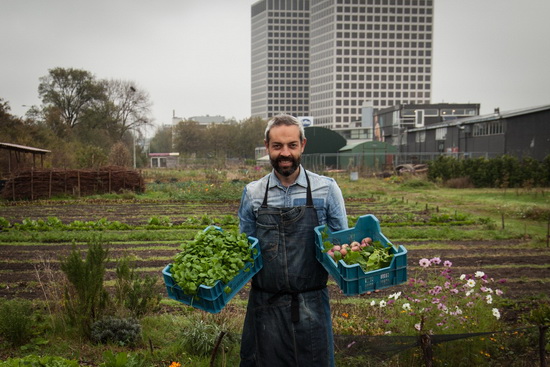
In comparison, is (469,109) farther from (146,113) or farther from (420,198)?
(420,198)

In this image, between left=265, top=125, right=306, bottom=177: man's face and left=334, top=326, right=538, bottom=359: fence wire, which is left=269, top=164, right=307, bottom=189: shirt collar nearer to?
left=265, top=125, right=306, bottom=177: man's face

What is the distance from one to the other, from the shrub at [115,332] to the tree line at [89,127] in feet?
84.0

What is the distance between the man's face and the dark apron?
20 cm

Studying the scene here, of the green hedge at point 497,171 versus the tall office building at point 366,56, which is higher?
the tall office building at point 366,56

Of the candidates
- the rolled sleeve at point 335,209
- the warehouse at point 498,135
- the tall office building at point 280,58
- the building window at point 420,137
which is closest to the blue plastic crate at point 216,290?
the rolled sleeve at point 335,209

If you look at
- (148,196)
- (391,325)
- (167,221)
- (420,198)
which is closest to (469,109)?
(420,198)

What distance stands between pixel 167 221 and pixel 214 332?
1020 cm

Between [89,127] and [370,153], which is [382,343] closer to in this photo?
[370,153]

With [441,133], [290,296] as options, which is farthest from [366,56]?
[290,296]

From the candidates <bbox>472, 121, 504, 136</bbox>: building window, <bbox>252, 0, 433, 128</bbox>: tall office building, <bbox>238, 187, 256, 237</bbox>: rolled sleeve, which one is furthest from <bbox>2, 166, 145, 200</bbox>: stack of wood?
<bbox>252, 0, 433, 128</bbox>: tall office building

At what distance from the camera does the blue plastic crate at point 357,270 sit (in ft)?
9.37

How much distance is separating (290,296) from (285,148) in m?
0.94

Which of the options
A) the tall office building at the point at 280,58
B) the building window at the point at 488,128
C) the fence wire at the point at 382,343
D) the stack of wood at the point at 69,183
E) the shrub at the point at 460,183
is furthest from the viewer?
the tall office building at the point at 280,58

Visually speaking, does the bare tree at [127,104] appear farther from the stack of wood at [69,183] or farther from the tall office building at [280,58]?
the tall office building at [280,58]
